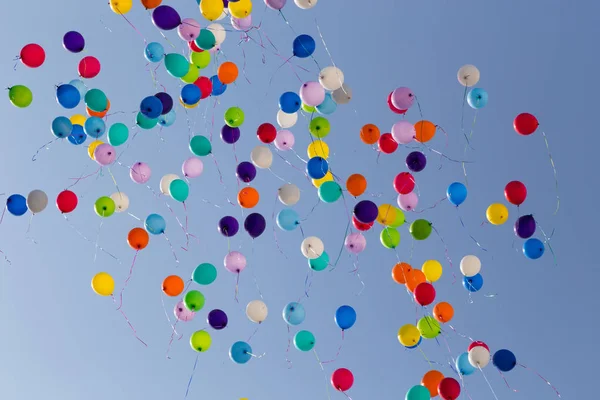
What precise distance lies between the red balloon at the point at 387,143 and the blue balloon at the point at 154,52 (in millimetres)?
1725

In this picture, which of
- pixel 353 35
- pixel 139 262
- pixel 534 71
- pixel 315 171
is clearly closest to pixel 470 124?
pixel 534 71

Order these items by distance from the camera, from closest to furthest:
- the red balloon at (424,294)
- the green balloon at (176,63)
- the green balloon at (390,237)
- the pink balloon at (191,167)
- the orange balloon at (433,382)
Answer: the orange balloon at (433,382) < the red balloon at (424,294) < the green balloon at (176,63) < the green balloon at (390,237) < the pink balloon at (191,167)

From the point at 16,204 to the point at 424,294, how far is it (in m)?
2.95

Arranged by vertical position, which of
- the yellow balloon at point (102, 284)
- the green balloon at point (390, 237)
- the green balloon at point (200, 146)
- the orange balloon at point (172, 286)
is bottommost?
the yellow balloon at point (102, 284)

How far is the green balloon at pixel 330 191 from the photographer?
5742 mm

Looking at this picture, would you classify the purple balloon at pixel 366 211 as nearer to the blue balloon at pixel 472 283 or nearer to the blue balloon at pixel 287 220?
the blue balloon at pixel 287 220

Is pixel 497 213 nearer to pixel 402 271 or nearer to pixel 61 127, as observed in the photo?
pixel 402 271

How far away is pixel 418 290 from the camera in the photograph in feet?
18.4

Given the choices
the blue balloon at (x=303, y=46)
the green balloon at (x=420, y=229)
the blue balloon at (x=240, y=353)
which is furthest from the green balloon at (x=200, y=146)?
the green balloon at (x=420, y=229)

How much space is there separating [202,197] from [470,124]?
98.0 inches

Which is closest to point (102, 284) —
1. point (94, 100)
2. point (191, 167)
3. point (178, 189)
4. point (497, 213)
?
point (178, 189)

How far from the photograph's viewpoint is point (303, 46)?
5.84 m

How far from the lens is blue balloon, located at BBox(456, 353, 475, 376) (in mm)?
5641

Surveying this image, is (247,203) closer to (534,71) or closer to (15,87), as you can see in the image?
(15,87)
